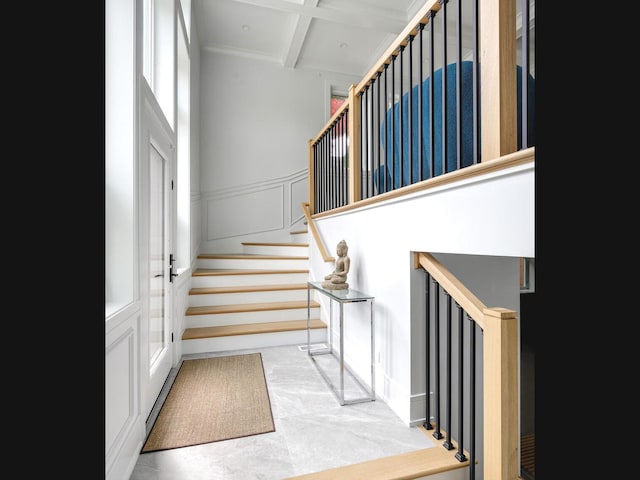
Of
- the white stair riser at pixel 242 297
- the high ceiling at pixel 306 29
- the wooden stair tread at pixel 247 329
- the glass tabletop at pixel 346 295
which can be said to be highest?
the high ceiling at pixel 306 29

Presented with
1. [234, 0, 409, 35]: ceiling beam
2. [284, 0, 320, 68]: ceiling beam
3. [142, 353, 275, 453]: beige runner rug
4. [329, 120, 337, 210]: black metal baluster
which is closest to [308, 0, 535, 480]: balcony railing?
[329, 120, 337, 210]: black metal baluster

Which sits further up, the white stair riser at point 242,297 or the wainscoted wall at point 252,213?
the wainscoted wall at point 252,213

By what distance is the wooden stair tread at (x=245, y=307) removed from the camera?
319 centimetres

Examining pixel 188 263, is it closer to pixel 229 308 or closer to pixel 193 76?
pixel 229 308

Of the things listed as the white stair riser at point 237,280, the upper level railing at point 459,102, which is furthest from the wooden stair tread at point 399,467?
the white stair riser at point 237,280

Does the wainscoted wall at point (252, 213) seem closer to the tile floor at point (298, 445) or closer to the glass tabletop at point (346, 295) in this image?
the glass tabletop at point (346, 295)

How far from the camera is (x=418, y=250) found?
1.78 metres

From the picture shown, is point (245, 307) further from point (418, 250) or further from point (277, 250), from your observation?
point (418, 250)

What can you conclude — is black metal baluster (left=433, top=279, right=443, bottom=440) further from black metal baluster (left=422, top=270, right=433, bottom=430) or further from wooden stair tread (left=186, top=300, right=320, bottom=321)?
wooden stair tread (left=186, top=300, right=320, bottom=321)
